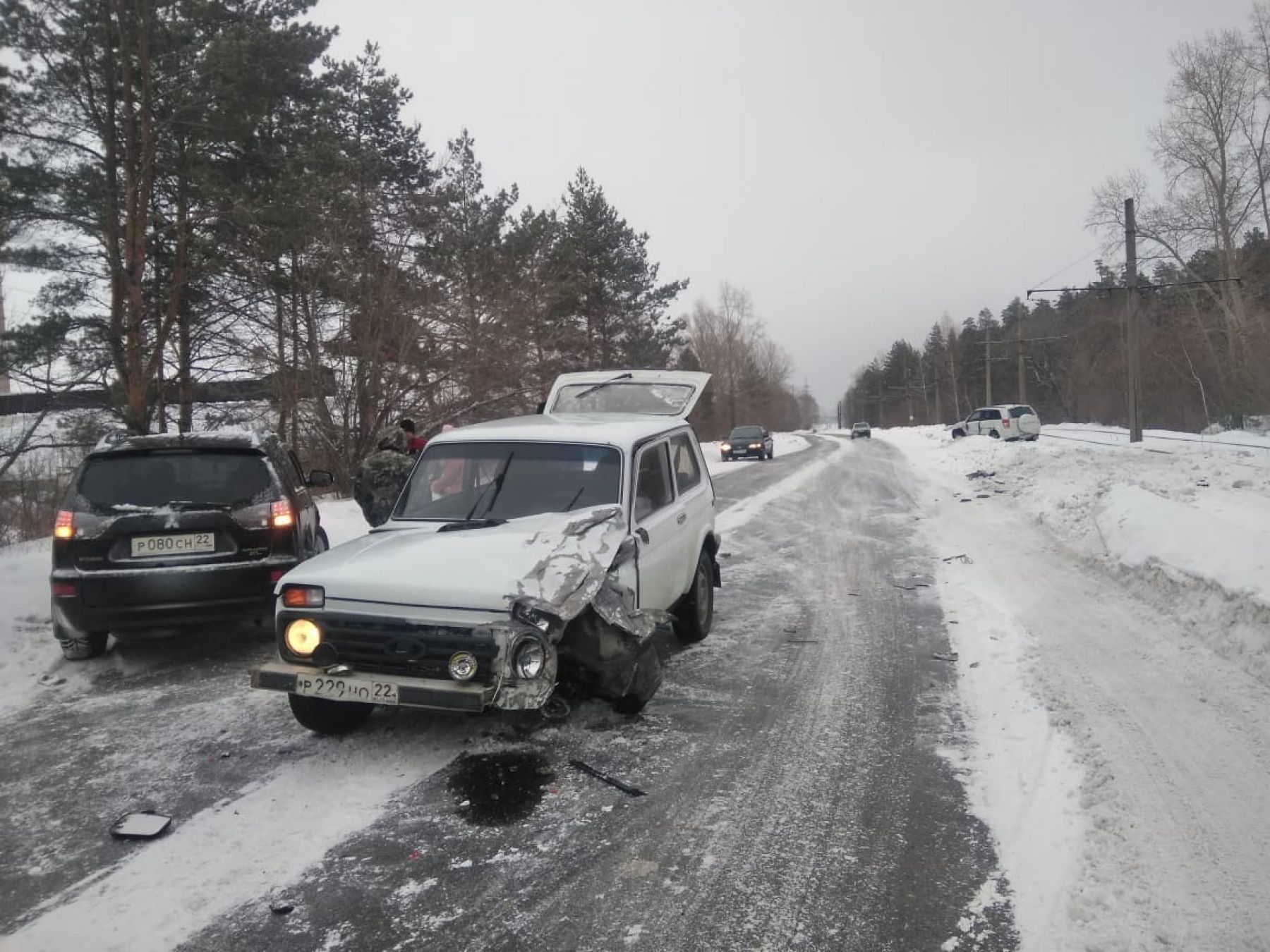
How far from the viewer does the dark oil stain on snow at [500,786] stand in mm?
3633

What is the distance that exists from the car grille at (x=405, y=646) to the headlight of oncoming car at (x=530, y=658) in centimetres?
11

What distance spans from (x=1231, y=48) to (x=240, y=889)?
49.9 metres

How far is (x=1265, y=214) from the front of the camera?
38219mm

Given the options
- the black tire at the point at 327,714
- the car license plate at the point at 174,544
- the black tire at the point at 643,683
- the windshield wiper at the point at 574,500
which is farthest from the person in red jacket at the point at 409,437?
the black tire at the point at 643,683

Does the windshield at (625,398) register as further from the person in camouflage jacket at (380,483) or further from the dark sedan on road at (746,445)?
the dark sedan on road at (746,445)

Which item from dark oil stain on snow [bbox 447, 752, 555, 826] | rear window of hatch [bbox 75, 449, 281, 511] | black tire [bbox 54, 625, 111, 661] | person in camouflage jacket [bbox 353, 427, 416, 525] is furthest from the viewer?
person in camouflage jacket [bbox 353, 427, 416, 525]

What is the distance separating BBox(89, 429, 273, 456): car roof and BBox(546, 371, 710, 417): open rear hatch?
2.57 meters

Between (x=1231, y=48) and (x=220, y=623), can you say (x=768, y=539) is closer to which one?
(x=220, y=623)

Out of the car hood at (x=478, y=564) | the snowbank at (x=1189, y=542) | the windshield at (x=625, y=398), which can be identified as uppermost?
the windshield at (x=625, y=398)

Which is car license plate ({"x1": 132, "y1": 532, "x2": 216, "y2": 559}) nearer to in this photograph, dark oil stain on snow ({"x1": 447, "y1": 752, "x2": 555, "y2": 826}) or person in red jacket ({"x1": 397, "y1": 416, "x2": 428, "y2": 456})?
dark oil stain on snow ({"x1": 447, "y1": 752, "x2": 555, "y2": 826})

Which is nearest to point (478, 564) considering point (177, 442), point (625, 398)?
point (177, 442)

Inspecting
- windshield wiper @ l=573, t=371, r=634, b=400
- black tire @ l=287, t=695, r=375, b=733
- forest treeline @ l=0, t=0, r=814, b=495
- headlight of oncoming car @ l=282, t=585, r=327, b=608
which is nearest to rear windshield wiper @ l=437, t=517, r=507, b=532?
headlight of oncoming car @ l=282, t=585, r=327, b=608

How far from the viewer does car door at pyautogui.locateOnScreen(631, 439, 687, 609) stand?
4.90 metres

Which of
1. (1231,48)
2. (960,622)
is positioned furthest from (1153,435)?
(960,622)
